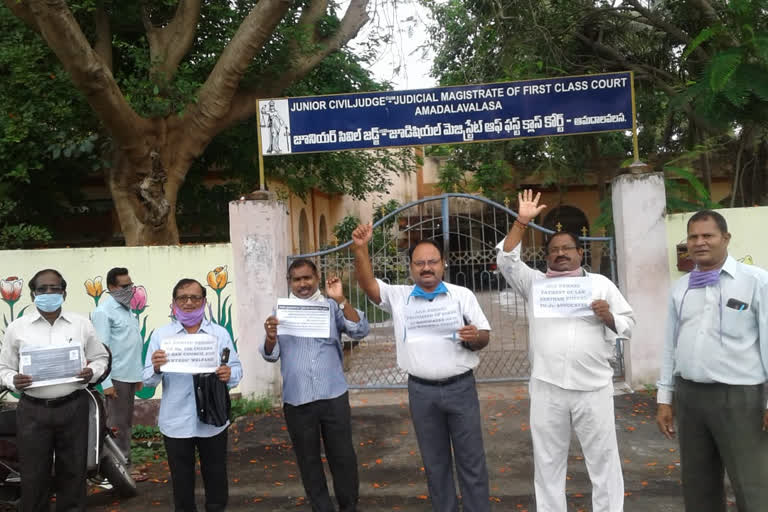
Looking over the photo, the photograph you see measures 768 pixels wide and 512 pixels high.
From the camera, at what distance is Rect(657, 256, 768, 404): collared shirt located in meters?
3.40

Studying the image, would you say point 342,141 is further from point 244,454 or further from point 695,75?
point 695,75

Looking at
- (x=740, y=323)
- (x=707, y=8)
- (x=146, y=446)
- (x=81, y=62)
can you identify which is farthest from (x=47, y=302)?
(x=707, y=8)

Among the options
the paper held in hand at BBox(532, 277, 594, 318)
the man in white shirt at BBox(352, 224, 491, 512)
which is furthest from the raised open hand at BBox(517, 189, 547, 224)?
the man in white shirt at BBox(352, 224, 491, 512)

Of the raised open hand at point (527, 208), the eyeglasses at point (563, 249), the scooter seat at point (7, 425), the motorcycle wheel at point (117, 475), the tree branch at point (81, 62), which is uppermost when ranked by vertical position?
the tree branch at point (81, 62)

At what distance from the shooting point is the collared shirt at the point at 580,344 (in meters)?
3.99

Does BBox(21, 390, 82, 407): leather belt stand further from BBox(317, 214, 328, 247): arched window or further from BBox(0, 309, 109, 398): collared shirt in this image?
BBox(317, 214, 328, 247): arched window

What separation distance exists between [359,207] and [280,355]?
23.5 m

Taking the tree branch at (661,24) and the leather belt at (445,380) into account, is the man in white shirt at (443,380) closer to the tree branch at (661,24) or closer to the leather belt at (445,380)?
the leather belt at (445,380)

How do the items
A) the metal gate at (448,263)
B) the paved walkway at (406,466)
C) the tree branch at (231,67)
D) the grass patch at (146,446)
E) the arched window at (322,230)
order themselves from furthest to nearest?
the arched window at (322,230)
the tree branch at (231,67)
the metal gate at (448,263)
the grass patch at (146,446)
the paved walkway at (406,466)

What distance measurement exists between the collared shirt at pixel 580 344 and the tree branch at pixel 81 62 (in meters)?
6.37

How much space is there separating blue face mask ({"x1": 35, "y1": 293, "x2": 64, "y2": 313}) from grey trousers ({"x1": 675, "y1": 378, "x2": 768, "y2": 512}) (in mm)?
3938

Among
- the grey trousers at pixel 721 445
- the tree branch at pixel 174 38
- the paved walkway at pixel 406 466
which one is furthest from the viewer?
the tree branch at pixel 174 38

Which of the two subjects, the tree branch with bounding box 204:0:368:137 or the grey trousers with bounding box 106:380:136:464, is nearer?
the grey trousers with bounding box 106:380:136:464

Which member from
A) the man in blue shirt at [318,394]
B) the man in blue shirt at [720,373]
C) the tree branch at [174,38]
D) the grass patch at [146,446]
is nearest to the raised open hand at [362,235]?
the man in blue shirt at [318,394]
